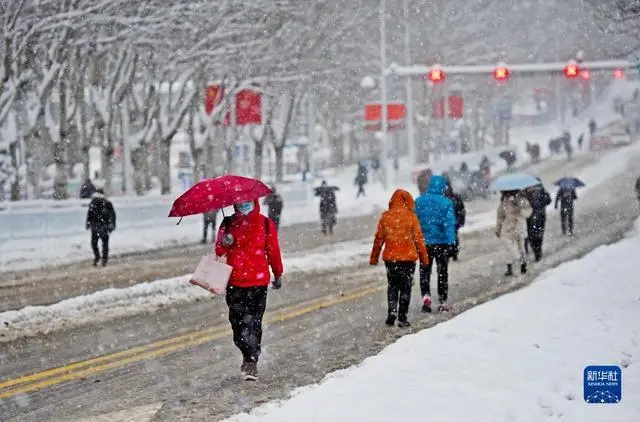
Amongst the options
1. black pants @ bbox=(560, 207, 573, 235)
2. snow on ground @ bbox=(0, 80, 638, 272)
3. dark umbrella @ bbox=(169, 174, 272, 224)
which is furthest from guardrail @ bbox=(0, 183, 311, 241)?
dark umbrella @ bbox=(169, 174, 272, 224)

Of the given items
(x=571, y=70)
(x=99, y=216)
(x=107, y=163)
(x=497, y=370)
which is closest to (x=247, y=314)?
(x=497, y=370)

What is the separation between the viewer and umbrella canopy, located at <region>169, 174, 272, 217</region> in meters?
7.74

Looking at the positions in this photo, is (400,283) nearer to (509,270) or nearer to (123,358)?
(123,358)

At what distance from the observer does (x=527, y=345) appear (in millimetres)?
9812

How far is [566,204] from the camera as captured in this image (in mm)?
23469

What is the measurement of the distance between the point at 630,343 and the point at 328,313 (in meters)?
4.20

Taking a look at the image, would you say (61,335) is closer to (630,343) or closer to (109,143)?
(630,343)

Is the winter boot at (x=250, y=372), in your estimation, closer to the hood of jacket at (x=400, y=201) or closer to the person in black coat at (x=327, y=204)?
the hood of jacket at (x=400, y=201)

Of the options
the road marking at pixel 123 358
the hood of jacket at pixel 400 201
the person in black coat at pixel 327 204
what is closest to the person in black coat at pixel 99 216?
the road marking at pixel 123 358

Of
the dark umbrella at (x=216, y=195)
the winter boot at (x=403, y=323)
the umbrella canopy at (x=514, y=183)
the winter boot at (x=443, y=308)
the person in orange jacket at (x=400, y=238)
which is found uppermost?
the dark umbrella at (x=216, y=195)

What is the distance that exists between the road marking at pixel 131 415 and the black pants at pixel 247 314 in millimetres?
1070

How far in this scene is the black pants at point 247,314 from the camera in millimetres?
8258

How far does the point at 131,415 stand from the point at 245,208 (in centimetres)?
206

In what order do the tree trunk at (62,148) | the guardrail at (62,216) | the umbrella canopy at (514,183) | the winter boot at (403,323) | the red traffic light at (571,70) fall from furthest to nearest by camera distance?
the red traffic light at (571,70), the tree trunk at (62,148), the guardrail at (62,216), the umbrella canopy at (514,183), the winter boot at (403,323)
